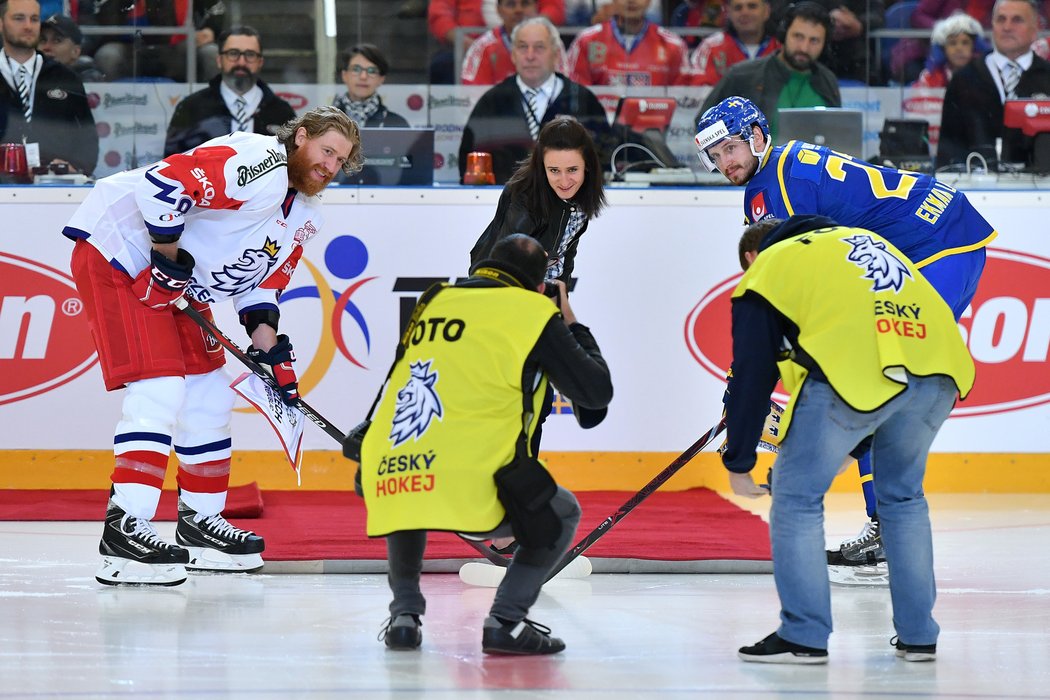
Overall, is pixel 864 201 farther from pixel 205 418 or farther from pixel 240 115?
pixel 240 115

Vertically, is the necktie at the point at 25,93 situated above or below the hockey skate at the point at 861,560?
above

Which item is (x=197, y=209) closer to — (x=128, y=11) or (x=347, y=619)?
(x=347, y=619)

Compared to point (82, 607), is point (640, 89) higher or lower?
higher

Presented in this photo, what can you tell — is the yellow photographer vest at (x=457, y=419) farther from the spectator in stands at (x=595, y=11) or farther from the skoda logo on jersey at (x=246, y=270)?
the spectator in stands at (x=595, y=11)

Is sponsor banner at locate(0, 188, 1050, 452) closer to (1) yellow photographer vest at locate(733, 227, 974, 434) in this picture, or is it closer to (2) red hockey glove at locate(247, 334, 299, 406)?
(2) red hockey glove at locate(247, 334, 299, 406)

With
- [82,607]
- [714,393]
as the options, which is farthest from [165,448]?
[714,393]

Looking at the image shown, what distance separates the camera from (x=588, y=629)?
3.54 m

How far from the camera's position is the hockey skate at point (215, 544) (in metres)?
4.31

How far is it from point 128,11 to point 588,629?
158 inches

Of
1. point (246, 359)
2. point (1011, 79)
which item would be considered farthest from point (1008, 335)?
→ point (246, 359)

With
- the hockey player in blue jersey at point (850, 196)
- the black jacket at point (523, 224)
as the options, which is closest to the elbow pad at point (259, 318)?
the black jacket at point (523, 224)

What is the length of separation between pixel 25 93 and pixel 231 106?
0.88 m

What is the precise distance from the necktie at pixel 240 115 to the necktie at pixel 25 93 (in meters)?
0.87

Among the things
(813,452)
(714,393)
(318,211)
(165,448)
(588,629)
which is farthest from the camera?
(714,393)
